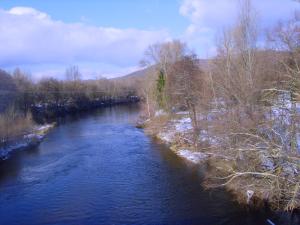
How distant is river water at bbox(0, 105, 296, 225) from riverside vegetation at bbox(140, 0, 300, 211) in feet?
3.81

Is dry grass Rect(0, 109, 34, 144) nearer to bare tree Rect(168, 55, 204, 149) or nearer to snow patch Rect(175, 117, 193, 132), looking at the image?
snow patch Rect(175, 117, 193, 132)

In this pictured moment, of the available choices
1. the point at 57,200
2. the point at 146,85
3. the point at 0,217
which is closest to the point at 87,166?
the point at 57,200

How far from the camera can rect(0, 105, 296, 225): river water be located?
16.5 meters

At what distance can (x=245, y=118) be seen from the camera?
1939cm

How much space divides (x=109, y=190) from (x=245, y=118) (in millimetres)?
7798

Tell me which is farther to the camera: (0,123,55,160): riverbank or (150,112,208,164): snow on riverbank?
(0,123,55,160): riverbank

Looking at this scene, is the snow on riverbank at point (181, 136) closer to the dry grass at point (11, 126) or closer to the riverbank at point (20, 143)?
the riverbank at point (20, 143)

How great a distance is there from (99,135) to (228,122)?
20.4m

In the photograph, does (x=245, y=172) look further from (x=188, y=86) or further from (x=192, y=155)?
(x=188, y=86)

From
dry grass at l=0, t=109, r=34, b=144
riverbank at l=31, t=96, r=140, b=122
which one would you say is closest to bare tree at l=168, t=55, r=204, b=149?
dry grass at l=0, t=109, r=34, b=144

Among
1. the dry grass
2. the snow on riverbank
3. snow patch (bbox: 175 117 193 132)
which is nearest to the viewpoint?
the snow on riverbank

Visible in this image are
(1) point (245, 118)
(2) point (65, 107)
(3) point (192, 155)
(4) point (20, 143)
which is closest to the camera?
(1) point (245, 118)

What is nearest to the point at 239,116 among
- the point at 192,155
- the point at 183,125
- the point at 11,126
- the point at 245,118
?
the point at 245,118

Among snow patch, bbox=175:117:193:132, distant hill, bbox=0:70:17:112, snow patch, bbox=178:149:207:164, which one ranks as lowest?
snow patch, bbox=178:149:207:164
